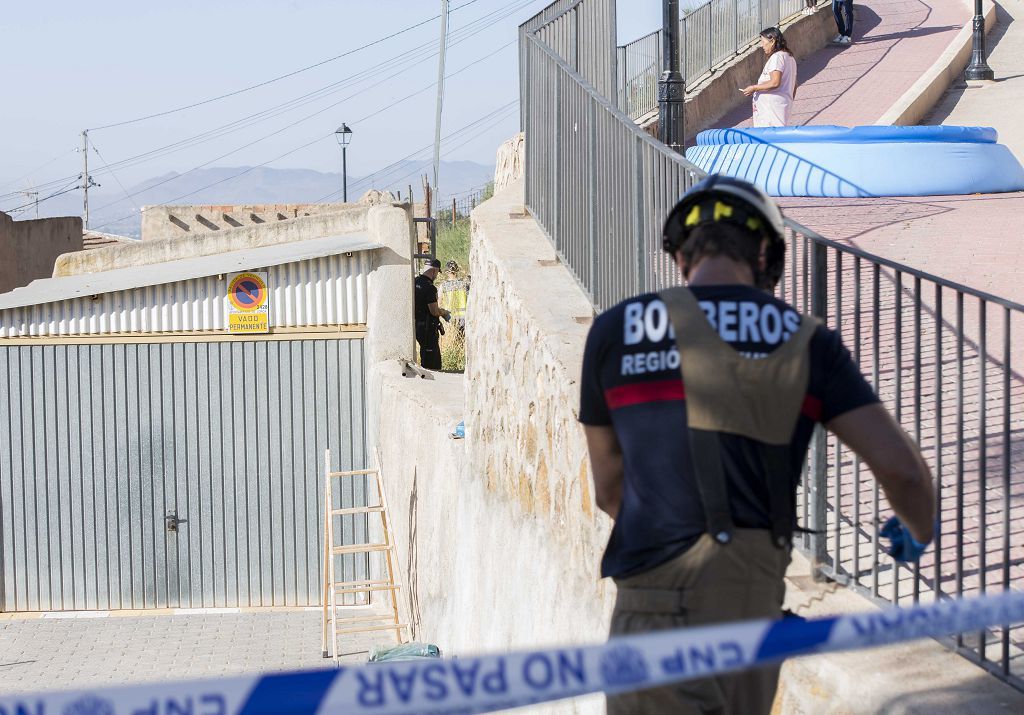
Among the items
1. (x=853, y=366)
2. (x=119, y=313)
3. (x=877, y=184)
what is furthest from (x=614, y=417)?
(x=119, y=313)

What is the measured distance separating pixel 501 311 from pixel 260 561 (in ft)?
27.8

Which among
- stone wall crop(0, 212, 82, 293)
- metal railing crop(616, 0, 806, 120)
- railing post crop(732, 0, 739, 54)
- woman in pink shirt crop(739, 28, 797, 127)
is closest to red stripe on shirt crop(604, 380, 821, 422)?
woman in pink shirt crop(739, 28, 797, 127)

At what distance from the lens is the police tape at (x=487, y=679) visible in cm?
172

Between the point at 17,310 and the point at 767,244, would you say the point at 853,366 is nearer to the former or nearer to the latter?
the point at 767,244

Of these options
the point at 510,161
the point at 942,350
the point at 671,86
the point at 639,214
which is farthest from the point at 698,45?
the point at 942,350

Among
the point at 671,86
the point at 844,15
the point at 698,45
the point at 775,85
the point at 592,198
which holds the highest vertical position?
the point at 844,15

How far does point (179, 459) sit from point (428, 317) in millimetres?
3503

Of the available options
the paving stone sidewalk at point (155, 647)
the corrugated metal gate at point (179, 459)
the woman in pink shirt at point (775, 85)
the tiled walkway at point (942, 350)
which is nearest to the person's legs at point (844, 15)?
the tiled walkway at point (942, 350)

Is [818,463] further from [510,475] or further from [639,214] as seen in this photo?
[510,475]

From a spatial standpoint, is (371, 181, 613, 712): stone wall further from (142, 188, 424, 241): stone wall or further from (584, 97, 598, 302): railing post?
(142, 188, 424, 241): stone wall

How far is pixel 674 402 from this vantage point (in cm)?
234

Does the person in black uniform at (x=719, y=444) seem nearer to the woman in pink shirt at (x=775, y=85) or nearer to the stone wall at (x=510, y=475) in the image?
the stone wall at (x=510, y=475)

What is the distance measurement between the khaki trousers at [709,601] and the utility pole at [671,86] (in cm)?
752

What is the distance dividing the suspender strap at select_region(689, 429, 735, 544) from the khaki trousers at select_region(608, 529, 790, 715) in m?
0.03
